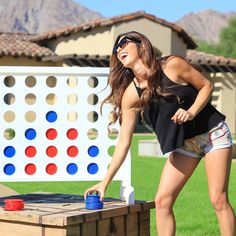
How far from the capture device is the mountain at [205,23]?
582ft

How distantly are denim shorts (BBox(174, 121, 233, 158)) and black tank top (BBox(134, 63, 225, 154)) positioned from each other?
1.2 inches

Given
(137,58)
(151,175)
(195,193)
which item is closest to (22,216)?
(137,58)

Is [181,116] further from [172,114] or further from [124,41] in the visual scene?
[124,41]

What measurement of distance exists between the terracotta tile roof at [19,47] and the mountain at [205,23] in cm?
14696

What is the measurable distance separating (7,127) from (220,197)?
6.00 ft

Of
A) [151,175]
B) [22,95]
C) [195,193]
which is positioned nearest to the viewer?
[22,95]

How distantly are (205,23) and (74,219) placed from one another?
592ft

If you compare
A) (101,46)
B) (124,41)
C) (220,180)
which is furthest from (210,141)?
(101,46)

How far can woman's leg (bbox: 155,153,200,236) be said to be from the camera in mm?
4492

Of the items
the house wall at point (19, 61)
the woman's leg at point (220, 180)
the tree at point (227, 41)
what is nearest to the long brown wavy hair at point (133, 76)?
the woman's leg at point (220, 180)

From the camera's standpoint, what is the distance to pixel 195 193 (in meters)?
9.12

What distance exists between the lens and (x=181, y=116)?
13.6ft

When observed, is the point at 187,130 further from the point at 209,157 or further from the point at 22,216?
the point at 22,216

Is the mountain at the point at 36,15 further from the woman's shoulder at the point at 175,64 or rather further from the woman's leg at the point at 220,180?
the woman's leg at the point at 220,180
